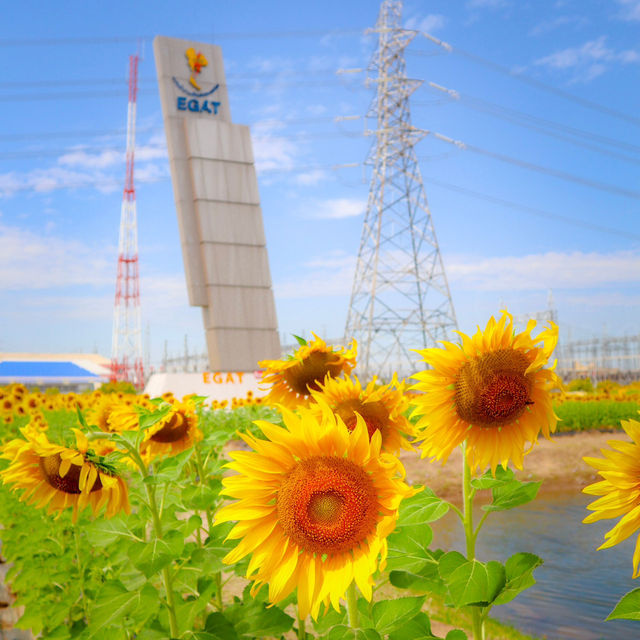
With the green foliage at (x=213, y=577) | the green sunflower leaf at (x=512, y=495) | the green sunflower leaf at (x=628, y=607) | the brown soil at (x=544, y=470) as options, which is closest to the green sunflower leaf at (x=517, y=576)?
the green foliage at (x=213, y=577)

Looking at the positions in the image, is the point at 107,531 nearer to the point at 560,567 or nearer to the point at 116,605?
the point at 116,605

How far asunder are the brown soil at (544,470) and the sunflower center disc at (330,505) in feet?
28.1

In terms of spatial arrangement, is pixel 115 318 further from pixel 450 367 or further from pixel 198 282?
pixel 450 367

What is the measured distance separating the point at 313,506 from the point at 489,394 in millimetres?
485

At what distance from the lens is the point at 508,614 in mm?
4883

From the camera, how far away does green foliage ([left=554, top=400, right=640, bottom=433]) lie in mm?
13500

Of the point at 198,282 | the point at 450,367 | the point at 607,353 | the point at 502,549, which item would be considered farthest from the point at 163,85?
the point at 607,353

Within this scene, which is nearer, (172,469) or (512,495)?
(512,495)

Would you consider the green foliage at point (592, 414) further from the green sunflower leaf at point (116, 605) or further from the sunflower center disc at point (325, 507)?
the sunflower center disc at point (325, 507)

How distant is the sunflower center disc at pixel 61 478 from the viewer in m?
1.82

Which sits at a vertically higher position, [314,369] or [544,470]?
[314,369]

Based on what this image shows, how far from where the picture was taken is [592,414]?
44.8 ft

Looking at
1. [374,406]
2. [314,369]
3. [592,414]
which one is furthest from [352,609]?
[592,414]

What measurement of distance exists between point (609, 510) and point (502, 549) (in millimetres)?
6065
